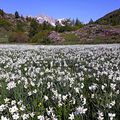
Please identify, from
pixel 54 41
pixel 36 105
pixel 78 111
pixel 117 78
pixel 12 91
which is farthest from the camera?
pixel 54 41

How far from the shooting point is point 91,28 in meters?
65.6

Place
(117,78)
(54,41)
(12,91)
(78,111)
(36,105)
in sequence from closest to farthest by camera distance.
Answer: (78,111), (36,105), (117,78), (12,91), (54,41)

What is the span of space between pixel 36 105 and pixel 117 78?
2.11 meters

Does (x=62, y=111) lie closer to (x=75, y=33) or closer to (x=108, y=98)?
(x=108, y=98)

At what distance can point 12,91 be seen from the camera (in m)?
8.43

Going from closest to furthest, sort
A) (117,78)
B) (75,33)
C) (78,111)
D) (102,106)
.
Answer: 1. (78,111)
2. (102,106)
3. (117,78)
4. (75,33)

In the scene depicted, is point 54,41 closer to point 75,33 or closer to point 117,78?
point 75,33

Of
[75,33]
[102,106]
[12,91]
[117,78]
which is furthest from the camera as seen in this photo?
[75,33]

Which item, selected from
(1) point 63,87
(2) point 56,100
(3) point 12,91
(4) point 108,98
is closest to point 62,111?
(2) point 56,100

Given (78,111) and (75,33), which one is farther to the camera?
(75,33)

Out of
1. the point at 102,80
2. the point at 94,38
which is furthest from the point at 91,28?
the point at 102,80

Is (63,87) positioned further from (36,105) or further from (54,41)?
(54,41)

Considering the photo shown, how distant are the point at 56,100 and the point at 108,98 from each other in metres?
0.94

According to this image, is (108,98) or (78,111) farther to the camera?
(108,98)
